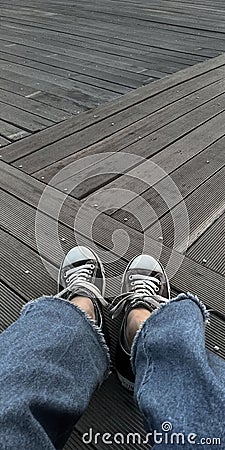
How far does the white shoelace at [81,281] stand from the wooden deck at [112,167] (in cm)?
7

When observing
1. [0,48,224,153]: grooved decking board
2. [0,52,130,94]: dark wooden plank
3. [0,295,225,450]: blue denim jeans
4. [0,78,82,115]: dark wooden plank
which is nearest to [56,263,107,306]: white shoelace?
[0,295,225,450]: blue denim jeans

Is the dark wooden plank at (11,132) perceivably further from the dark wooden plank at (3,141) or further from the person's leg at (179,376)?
the person's leg at (179,376)

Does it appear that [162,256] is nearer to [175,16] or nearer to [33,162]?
[33,162]

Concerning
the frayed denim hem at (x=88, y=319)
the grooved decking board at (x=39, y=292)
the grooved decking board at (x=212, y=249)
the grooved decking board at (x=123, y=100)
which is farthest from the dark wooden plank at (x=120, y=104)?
the frayed denim hem at (x=88, y=319)

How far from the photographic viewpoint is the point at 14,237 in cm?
125

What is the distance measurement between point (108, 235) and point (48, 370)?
1.90ft

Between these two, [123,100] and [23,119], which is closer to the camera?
[23,119]

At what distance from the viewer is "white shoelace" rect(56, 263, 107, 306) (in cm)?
98

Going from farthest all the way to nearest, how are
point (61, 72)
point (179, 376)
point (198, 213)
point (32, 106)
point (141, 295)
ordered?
1. point (61, 72)
2. point (32, 106)
3. point (198, 213)
4. point (141, 295)
5. point (179, 376)

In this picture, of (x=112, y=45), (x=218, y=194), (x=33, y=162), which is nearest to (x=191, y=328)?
(x=218, y=194)

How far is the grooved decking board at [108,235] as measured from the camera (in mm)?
1099

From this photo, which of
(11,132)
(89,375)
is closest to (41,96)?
(11,132)

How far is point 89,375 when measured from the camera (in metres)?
0.79

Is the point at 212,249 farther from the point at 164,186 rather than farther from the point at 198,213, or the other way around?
the point at 164,186
